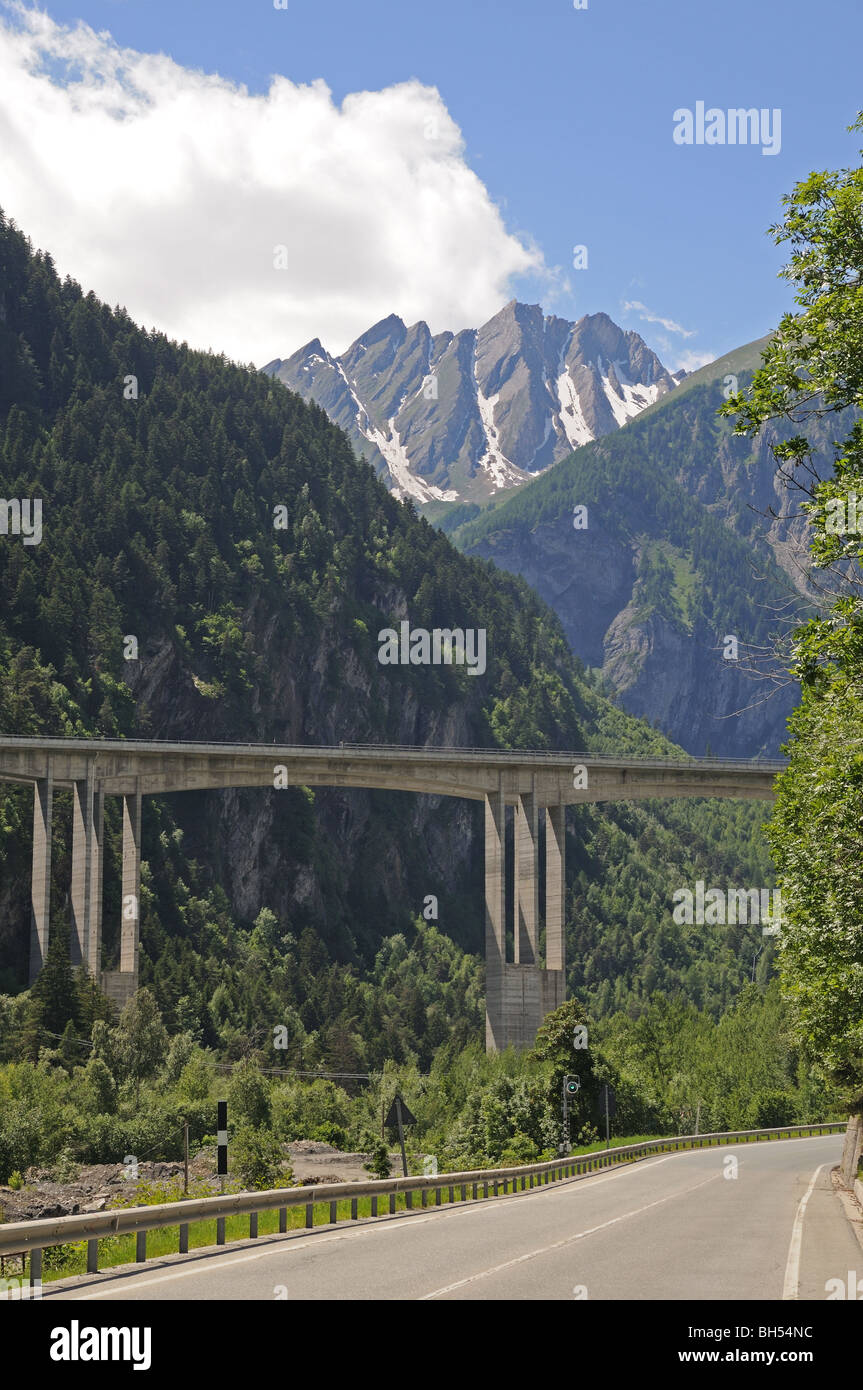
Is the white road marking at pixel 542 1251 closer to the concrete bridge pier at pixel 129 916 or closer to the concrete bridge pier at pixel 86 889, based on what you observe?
the concrete bridge pier at pixel 86 889

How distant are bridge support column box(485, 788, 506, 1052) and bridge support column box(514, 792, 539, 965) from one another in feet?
4.06

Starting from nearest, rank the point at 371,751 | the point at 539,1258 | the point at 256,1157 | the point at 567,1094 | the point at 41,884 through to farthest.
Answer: the point at 539,1258 → the point at 256,1157 → the point at 567,1094 → the point at 41,884 → the point at 371,751

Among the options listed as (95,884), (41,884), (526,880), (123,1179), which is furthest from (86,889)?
(123,1179)

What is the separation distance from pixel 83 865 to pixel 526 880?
30.0 meters

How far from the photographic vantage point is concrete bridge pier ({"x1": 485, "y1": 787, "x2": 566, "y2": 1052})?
10881cm

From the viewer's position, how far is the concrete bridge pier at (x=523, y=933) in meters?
109

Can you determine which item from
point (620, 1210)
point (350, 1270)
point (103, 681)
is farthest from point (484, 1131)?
point (103, 681)

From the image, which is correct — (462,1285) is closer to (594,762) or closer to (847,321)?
(847,321)

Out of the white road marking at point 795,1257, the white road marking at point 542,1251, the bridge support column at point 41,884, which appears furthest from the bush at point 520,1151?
the bridge support column at point 41,884

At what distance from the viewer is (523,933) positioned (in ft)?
376

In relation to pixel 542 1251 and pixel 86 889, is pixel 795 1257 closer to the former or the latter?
pixel 542 1251

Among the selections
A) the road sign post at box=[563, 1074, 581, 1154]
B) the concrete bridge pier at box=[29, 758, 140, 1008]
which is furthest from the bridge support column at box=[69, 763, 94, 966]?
the road sign post at box=[563, 1074, 581, 1154]

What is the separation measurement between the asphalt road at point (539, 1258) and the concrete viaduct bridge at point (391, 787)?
223 ft
